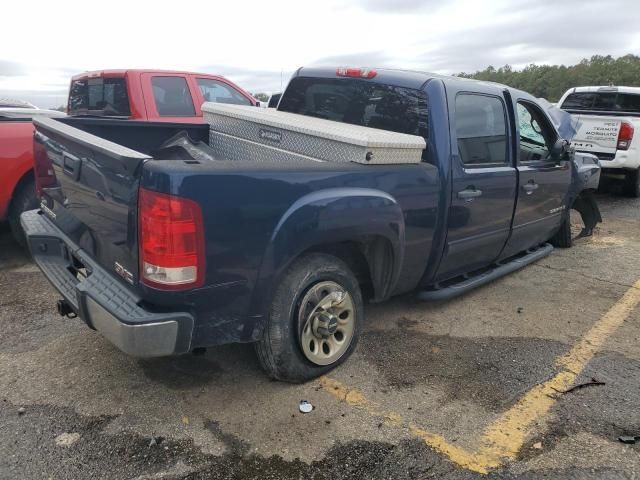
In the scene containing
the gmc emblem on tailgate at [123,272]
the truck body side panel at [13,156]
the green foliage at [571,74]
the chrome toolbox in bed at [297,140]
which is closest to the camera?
the gmc emblem on tailgate at [123,272]

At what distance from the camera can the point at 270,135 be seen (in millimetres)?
3650

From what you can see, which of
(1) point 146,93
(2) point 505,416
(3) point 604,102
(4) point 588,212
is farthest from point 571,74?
(2) point 505,416

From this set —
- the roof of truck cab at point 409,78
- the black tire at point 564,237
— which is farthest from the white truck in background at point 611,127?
the roof of truck cab at point 409,78

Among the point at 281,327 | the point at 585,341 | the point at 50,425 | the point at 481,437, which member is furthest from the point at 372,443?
the point at 585,341

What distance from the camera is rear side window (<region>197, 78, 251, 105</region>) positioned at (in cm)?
707

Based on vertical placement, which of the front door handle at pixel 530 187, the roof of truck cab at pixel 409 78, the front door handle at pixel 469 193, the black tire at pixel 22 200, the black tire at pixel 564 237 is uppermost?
the roof of truck cab at pixel 409 78

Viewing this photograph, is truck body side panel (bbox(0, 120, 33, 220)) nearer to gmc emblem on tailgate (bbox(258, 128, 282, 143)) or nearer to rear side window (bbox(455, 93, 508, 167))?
gmc emblem on tailgate (bbox(258, 128, 282, 143))

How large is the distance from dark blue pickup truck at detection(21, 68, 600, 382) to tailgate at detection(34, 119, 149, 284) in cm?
1

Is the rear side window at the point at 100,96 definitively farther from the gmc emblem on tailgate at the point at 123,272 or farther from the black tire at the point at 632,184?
the black tire at the point at 632,184

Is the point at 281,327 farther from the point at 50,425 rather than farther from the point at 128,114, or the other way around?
the point at 128,114

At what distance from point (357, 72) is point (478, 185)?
1238 millimetres

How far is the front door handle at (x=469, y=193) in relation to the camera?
12.2 ft

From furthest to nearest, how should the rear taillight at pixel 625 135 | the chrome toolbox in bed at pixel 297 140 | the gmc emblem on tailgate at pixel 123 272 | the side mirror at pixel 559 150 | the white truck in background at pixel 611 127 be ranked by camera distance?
the white truck in background at pixel 611 127
the rear taillight at pixel 625 135
the side mirror at pixel 559 150
the chrome toolbox in bed at pixel 297 140
the gmc emblem on tailgate at pixel 123 272

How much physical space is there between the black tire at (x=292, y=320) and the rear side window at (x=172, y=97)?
14.2ft
